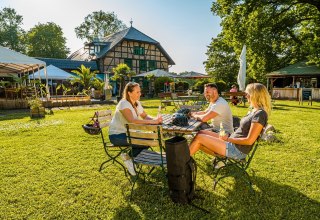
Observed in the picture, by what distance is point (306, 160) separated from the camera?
5.36 m

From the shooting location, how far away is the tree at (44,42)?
49834 mm

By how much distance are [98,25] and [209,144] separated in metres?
52.4

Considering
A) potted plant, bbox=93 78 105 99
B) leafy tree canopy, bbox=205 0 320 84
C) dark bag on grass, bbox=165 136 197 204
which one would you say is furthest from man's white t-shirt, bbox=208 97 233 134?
potted plant, bbox=93 78 105 99

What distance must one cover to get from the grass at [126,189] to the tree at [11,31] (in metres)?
55.6

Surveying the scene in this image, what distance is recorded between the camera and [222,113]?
15.6 feet

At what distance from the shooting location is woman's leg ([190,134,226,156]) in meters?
3.88

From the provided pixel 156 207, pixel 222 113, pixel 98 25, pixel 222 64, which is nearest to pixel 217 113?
pixel 222 113

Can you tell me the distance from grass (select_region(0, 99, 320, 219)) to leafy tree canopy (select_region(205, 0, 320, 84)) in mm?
18593

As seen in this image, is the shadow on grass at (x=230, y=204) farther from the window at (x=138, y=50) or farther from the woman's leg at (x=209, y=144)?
the window at (x=138, y=50)

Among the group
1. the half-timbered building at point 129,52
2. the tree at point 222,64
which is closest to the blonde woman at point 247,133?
the half-timbered building at point 129,52

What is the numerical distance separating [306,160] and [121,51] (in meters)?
31.4

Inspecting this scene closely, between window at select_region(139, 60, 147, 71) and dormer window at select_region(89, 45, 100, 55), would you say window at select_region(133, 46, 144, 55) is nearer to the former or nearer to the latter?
window at select_region(139, 60, 147, 71)

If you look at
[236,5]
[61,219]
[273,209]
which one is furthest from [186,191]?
[236,5]

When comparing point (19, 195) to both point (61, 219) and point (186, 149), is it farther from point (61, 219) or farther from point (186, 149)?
point (186, 149)
